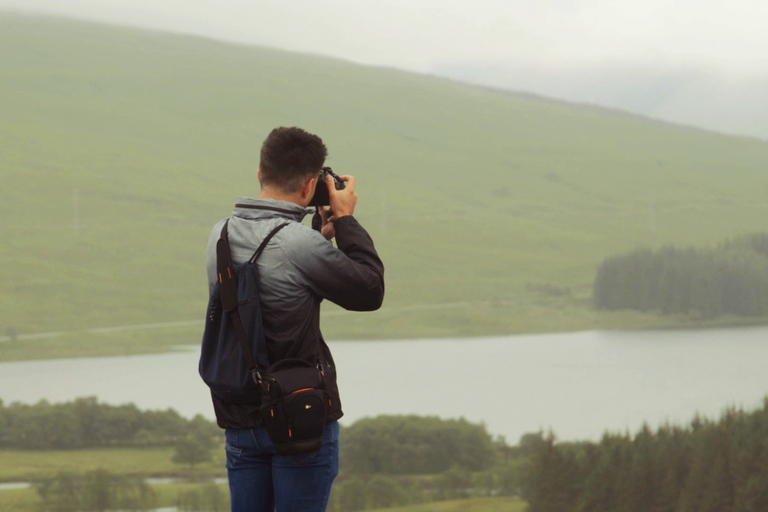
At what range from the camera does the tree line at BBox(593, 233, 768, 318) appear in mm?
21531

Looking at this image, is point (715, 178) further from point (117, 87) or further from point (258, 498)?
point (258, 498)

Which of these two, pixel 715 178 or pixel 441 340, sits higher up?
pixel 715 178

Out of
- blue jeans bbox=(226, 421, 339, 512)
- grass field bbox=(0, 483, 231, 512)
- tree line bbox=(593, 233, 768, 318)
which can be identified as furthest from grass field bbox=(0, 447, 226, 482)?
blue jeans bbox=(226, 421, 339, 512)

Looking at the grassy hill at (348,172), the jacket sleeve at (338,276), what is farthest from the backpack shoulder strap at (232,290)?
the grassy hill at (348,172)

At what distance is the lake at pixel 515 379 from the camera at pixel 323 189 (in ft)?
64.2

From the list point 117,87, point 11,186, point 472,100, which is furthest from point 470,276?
point 117,87

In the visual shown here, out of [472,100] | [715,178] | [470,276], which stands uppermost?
[472,100]

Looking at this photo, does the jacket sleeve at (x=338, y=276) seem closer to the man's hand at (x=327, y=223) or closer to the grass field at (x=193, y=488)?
the man's hand at (x=327, y=223)

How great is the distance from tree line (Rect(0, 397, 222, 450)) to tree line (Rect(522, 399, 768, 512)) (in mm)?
7717

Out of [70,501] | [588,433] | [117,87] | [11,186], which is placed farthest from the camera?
[117,87]

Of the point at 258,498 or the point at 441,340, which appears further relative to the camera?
the point at 441,340

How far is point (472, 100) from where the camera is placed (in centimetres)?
3969

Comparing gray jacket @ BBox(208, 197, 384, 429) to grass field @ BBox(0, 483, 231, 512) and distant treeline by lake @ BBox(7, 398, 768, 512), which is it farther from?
grass field @ BBox(0, 483, 231, 512)

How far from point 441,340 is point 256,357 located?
24.7 m
